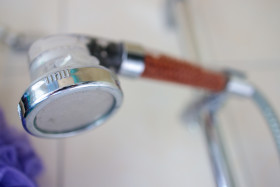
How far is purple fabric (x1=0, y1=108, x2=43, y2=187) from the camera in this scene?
9.5 inches

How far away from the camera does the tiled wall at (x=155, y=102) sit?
0.35m

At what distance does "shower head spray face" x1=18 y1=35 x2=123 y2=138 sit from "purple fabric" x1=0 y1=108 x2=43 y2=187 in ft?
0.23

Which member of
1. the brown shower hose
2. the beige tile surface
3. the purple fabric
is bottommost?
the purple fabric

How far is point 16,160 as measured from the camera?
0.88 feet

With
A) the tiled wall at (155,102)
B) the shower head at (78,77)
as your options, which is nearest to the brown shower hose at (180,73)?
the shower head at (78,77)

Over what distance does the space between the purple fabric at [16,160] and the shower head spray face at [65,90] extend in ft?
0.23

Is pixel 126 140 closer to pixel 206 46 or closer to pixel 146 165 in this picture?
pixel 146 165

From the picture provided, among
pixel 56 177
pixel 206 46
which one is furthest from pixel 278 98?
pixel 56 177

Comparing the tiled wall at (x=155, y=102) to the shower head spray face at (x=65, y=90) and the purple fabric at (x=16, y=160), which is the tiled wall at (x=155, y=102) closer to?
the purple fabric at (x=16, y=160)

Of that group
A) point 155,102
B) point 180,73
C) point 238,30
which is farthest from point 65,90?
point 238,30

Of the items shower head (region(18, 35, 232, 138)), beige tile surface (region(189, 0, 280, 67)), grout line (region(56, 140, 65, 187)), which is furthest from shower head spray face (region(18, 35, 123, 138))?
beige tile surface (region(189, 0, 280, 67))

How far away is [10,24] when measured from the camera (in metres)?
0.43

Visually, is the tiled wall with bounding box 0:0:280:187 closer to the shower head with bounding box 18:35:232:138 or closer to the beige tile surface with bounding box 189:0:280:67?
the beige tile surface with bounding box 189:0:280:67

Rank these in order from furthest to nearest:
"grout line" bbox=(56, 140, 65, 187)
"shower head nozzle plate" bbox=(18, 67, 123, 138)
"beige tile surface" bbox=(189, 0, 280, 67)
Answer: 1. "beige tile surface" bbox=(189, 0, 280, 67)
2. "grout line" bbox=(56, 140, 65, 187)
3. "shower head nozzle plate" bbox=(18, 67, 123, 138)
